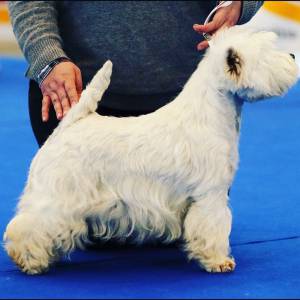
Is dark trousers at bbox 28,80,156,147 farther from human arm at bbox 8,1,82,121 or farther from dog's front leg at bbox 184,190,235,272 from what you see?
dog's front leg at bbox 184,190,235,272

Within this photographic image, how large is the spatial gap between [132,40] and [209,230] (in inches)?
29.0

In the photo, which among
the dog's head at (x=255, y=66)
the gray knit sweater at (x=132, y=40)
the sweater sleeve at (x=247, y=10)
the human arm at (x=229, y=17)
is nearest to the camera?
the dog's head at (x=255, y=66)

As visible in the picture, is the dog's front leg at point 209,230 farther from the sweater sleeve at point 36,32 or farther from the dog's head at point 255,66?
the sweater sleeve at point 36,32

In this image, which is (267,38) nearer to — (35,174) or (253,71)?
(253,71)

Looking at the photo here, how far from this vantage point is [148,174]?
2.04 meters

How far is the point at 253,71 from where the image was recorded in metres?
1.94

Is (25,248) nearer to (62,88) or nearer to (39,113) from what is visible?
(62,88)

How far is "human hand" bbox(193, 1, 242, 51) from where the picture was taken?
214cm

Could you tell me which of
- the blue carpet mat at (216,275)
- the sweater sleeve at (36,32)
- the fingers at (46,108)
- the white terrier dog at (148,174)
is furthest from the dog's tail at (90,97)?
the blue carpet mat at (216,275)

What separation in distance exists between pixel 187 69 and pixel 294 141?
4.98 ft

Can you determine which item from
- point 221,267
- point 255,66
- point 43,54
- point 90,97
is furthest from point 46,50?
point 221,267

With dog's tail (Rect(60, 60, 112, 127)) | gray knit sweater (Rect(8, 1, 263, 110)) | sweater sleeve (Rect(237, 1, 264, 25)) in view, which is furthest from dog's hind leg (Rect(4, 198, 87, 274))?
sweater sleeve (Rect(237, 1, 264, 25))

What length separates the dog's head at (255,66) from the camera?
194cm

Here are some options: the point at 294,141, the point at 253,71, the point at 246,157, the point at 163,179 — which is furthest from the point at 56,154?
the point at 294,141
